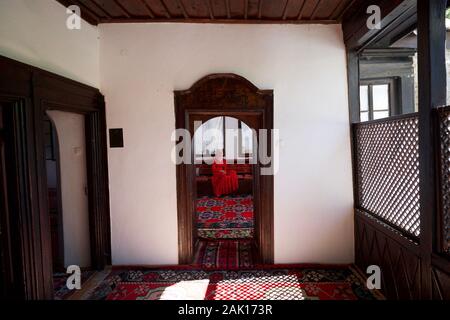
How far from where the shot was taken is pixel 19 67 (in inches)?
88.6

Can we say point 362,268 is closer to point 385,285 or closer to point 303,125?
point 385,285

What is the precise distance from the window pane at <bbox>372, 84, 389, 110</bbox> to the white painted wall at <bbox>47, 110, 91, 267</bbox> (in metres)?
4.41

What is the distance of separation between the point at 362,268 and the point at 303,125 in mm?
1926

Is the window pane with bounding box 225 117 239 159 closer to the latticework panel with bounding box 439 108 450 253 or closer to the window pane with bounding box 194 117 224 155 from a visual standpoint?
the window pane with bounding box 194 117 224 155

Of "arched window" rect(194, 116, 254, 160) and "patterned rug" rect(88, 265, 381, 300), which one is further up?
"arched window" rect(194, 116, 254, 160)

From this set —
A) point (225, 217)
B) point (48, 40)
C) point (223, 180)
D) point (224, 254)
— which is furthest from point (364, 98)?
point (223, 180)

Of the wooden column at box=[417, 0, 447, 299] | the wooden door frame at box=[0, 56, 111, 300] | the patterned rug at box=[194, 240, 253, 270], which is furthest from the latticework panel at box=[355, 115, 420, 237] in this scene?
the wooden door frame at box=[0, 56, 111, 300]

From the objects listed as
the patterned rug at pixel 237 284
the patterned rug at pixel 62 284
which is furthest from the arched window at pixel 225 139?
the patterned rug at pixel 62 284

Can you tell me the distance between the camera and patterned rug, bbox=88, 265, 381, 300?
3125 mm

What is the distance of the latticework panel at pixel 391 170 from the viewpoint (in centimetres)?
253

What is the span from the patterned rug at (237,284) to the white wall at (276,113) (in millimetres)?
284

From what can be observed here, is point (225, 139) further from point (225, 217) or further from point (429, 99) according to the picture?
point (429, 99)

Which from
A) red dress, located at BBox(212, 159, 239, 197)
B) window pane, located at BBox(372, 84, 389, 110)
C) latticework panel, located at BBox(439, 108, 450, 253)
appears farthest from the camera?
red dress, located at BBox(212, 159, 239, 197)

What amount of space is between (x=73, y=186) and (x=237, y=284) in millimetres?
2410
